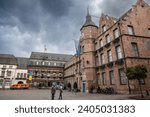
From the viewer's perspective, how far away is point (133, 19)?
19.5 m

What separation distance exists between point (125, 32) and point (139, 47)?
2924 mm

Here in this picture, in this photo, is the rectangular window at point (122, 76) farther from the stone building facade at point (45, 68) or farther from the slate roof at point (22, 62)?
the slate roof at point (22, 62)

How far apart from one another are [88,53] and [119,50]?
827 centimetres

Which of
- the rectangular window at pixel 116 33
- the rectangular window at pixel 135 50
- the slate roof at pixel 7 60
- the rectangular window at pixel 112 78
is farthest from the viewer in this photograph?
the slate roof at pixel 7 60

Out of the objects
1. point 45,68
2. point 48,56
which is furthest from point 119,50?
point 48,56

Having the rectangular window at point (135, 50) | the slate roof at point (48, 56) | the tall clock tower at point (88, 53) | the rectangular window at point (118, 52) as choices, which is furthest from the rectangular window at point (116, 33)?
the slate roof at point (48, 56)

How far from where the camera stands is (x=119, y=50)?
1858cm

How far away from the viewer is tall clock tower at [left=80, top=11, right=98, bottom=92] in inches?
968

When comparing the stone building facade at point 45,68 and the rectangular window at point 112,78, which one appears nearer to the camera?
Answer: the rectangular window at point 112,78

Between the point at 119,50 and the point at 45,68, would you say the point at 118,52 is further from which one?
the point at 45,68

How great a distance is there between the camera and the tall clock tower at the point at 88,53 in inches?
968

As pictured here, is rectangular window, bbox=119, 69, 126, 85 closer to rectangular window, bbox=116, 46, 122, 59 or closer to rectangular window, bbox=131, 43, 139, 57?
rectangular window, bbox=116, 46, 122, 59

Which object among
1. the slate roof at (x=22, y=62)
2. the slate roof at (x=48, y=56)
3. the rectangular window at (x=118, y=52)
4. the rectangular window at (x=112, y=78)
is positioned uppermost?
the slate roof at (x=48, y=56)

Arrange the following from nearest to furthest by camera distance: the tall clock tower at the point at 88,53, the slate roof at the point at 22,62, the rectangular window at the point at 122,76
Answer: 1. the rectangular window at the point at 122,76
2. the tall clock tower at the point at 88,53
3. the slate roof at the point at 22,62
